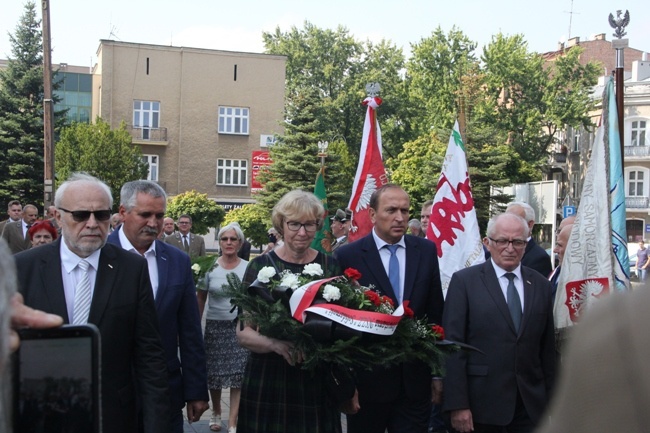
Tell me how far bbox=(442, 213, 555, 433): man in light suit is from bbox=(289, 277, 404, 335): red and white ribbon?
1.16 metres

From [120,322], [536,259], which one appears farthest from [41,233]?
[120,322]

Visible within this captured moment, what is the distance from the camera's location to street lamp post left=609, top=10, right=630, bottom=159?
800cm

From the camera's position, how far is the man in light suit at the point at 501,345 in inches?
213

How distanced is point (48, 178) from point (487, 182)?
27.8 meters

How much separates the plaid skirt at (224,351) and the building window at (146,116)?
48.1 metres

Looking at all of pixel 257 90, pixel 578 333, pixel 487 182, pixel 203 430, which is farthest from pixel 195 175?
pixel 578 333

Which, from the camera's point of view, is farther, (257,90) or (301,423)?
(257,90)

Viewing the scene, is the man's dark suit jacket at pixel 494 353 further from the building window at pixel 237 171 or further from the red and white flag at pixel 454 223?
the building window at pixel 237 171

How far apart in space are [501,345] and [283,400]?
1511mm

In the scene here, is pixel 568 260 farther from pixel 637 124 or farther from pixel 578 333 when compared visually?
pixel 637 124

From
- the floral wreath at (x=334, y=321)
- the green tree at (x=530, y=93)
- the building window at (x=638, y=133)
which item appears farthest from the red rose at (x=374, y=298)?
the building window at (x=638, y=133)

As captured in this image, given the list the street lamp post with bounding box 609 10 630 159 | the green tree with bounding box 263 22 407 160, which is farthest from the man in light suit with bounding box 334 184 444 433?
the green tree with bounding box 263 22 407 160

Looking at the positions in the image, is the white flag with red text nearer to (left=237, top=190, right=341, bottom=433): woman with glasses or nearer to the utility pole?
(left=237, top=190, right=341, bottom=433): woman with glasses

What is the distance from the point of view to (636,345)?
105cm
